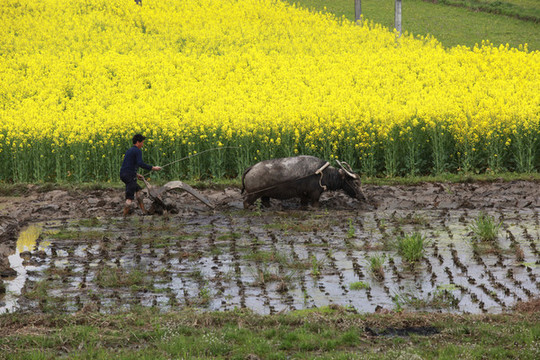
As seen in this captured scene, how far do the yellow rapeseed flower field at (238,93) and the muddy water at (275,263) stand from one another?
213 inches

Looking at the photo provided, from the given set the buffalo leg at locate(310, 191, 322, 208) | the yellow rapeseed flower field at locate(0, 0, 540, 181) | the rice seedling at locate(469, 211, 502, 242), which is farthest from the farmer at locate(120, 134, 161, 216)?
the rice seedling at locate(469, 211, 502, 242)

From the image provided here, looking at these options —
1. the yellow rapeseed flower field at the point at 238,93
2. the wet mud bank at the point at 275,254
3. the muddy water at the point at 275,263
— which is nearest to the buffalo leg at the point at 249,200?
the wet mud bank at the point at 275,254

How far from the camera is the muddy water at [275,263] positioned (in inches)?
383

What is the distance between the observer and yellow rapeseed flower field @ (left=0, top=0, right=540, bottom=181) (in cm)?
2097

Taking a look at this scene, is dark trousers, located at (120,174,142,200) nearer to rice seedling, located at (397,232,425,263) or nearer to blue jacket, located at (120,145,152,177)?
blue jacket, located at (120,145,152,177)

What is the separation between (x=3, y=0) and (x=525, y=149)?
2956 cm

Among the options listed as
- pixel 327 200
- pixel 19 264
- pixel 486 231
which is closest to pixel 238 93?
pixel 327 200

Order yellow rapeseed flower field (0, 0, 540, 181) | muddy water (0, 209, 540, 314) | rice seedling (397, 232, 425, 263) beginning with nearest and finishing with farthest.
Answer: muddy water (0, 209, 540, 314) < rice seedling (397, 232, 425, 263) < yellow rapeseed flower field (0, 0, 540, 181)

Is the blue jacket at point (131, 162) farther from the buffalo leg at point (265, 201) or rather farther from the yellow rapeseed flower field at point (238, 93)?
the yellow rapeseed flower field at point (238, 93)

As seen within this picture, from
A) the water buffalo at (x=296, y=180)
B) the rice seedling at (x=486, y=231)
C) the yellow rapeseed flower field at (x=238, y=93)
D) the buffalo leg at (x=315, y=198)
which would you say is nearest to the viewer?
the rice seedling at (x=486, y=231)

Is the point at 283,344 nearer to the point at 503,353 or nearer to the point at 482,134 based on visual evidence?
the point at 503,353

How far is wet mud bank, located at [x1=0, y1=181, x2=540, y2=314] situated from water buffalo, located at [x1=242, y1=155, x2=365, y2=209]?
398 mm

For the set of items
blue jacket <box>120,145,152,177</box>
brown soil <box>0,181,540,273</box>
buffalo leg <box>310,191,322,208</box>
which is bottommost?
brown soil <box>0,181,540,273</box>

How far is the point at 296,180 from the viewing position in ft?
52.4
